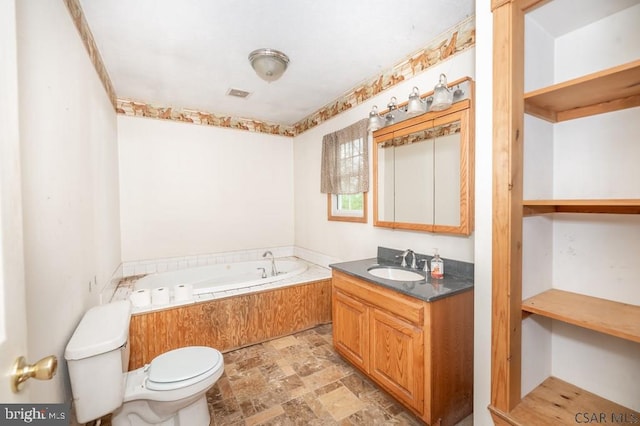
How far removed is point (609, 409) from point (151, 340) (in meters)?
2.78

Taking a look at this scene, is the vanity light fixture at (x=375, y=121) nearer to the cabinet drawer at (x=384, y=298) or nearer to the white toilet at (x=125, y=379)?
the cabinet drawer at (x=384, y=298)

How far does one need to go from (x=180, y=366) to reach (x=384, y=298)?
4.25ft

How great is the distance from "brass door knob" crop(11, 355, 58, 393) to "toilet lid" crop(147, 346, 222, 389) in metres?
1.04

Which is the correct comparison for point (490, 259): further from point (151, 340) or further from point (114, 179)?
point (114, 179)

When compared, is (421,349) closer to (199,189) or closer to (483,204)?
(483,204)

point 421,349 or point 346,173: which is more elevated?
point 346,173

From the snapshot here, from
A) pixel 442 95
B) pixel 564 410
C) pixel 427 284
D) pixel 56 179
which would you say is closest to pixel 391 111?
pixel 442 95

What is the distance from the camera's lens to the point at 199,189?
359cm

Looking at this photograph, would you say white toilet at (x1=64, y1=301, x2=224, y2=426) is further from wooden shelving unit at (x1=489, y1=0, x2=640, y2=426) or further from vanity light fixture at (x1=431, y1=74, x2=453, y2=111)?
vanity light fixture at (x1=431, y1=74, x2=453, y2=111)

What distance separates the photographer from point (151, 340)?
2.26 m

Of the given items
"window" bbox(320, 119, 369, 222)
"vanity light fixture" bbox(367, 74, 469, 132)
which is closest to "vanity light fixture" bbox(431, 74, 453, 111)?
"vanity light fixture" bbox(367, 74, 469, 132)

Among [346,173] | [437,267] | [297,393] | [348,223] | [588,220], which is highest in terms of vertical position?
[346,173]

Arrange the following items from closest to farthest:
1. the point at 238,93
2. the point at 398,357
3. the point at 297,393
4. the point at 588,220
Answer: the point at 588,220, the point at 398,357, the point at 297,393, the point at 238,93

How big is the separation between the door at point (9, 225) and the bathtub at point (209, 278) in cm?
188
